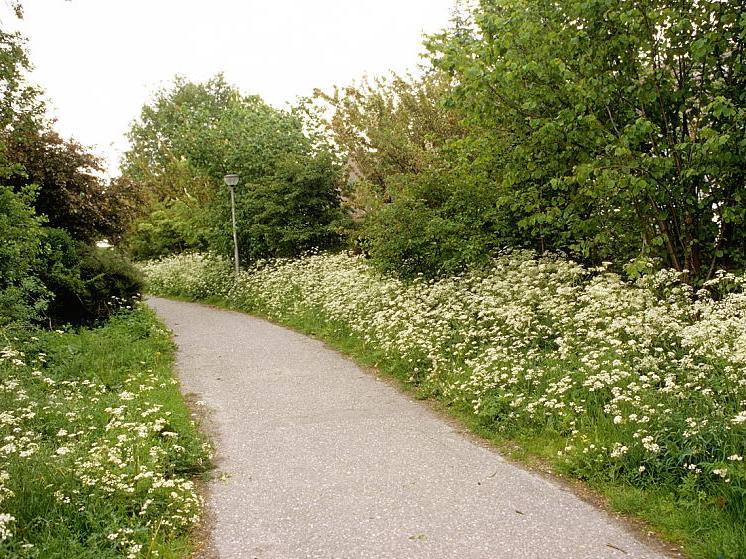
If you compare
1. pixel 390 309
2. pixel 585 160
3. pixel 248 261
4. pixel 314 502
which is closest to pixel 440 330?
pixel 390 309

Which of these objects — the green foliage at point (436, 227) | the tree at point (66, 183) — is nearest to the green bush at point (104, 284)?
the tree at point (66, 183)

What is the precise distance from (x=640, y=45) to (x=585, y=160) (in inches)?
62.7

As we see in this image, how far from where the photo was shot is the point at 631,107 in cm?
775

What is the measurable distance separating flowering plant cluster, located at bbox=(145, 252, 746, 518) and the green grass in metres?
0.07

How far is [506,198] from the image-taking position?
355 inches

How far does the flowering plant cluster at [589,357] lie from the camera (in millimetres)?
4426

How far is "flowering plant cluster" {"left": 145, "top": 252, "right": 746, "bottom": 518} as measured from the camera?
443cm

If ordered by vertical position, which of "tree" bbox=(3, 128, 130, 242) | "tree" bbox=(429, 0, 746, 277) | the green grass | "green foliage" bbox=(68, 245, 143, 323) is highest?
"tree" bbox=(429, 0, 746, 277)

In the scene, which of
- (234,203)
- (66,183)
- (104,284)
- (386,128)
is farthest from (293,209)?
(104,284)

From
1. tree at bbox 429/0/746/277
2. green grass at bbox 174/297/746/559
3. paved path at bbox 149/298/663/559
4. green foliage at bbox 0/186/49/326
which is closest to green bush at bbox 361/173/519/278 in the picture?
tree at bbox 429/0/746/277

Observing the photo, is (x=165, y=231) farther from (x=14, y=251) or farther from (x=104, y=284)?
(x=14, y=251)

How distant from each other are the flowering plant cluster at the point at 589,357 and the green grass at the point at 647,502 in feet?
0.24

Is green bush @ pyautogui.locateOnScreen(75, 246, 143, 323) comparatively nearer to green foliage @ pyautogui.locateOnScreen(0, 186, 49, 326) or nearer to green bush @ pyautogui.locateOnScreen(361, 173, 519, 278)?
green foliage @ pyautogui.locateOnScreen(0, 186, 49, 326)

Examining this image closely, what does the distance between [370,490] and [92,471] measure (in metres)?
2.15
